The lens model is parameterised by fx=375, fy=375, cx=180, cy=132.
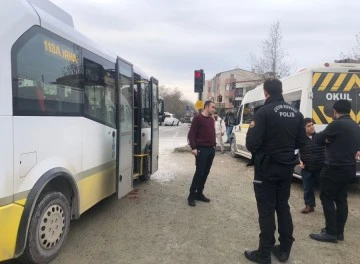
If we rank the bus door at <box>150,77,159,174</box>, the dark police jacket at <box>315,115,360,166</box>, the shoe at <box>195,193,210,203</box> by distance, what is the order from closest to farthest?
the dark police jacket at <box>315,115,360,166</box> → the shoe at <box>195,193,210,203</box> → the bus door at <box>150,77,159,174</box>

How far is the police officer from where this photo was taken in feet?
13.8

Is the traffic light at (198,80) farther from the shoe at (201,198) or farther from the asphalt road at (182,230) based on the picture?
the shoe at (201,198)

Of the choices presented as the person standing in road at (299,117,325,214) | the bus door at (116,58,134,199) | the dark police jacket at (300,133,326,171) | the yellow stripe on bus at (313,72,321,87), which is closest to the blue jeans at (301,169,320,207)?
the person standing in road at (299,117,325,214)

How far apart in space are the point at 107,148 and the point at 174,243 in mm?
1824

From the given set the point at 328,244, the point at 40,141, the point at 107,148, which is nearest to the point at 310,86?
the point at 328,244

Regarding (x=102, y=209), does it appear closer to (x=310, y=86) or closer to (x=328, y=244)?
(x=328, y=244)

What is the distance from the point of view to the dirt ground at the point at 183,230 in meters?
4.48

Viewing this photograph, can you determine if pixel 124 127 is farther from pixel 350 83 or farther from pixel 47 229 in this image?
pixel 350 83

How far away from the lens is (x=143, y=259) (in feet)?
14.3

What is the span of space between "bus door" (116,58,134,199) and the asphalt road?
0.60 meters

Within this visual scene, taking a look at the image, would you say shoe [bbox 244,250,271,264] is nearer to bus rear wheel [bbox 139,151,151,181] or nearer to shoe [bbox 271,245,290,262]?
shoe [bbox 271,245,290,262]

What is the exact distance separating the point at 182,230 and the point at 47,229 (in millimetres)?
2001

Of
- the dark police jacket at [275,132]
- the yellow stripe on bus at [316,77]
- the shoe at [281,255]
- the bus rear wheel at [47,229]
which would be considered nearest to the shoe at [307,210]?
the shoe at [281,255]

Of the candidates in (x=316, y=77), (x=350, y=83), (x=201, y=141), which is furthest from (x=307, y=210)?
(x=350, y=83)
